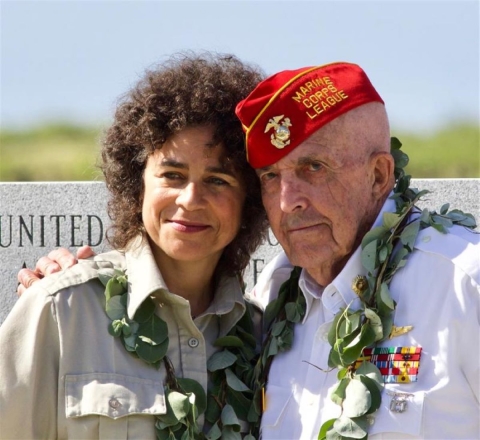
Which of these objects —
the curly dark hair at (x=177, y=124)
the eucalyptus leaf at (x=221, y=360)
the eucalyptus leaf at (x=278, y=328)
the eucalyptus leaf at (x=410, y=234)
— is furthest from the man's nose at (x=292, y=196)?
the eucalyptus leaf at (x=221, y=360)

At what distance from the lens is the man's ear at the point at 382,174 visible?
12.3ft

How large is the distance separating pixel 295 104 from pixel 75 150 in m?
15.5

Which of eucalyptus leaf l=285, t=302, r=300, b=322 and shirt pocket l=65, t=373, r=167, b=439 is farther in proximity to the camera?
eucalyptus leaf l=285, t=302, r=300, b=322

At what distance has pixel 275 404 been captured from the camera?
12.2ft

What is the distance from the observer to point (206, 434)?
3.67 meters

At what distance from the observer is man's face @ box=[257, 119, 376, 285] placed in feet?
12.1

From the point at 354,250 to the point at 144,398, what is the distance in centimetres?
89

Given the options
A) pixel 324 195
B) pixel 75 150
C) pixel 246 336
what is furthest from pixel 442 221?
pixel 75 150

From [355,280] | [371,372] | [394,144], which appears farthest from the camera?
[394,144]

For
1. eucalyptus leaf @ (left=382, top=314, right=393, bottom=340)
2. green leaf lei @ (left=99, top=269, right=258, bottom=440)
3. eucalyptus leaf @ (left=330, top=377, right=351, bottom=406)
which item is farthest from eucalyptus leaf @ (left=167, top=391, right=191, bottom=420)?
eucalyptus leaf @ (left=382, top=314, right=393, bottom=340)

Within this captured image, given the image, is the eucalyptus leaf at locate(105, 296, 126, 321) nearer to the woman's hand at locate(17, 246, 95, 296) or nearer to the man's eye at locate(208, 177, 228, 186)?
the woman's hand at locate(17, 246, 95, 296)

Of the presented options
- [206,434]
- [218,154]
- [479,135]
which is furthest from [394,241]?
[479,135]

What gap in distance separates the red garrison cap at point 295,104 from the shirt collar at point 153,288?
51 cm

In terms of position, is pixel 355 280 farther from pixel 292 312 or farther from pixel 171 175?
pixel 171 175
